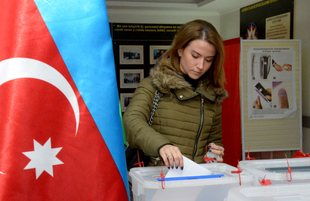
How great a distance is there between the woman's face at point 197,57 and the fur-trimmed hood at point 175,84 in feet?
0.18

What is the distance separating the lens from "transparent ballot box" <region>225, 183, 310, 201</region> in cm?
77

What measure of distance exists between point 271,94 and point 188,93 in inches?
92.5

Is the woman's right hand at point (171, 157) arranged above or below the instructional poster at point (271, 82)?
below

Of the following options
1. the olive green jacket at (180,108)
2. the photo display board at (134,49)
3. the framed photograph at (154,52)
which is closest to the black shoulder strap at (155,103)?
the olive green jacket at (180,108)

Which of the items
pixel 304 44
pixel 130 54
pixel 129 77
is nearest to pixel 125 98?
pixel 129 77

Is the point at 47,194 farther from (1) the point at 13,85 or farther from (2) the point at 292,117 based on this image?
(2) the point at 292,117

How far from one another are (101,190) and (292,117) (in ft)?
10.5

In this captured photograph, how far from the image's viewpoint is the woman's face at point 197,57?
4.69 feet

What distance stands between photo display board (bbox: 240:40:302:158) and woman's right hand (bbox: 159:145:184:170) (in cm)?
263

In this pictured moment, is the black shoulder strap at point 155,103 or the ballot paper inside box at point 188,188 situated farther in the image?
the black shoulder strap at point 155,103

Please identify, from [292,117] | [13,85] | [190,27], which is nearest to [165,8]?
[292,117]

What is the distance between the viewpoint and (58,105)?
0.73m

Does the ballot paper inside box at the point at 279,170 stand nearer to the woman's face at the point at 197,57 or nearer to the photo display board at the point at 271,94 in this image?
the woman's face at the point at 197,57

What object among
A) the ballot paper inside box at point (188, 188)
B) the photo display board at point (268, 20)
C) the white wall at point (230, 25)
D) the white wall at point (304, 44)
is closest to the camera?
the ballot paper inside box at point (188, 188)
